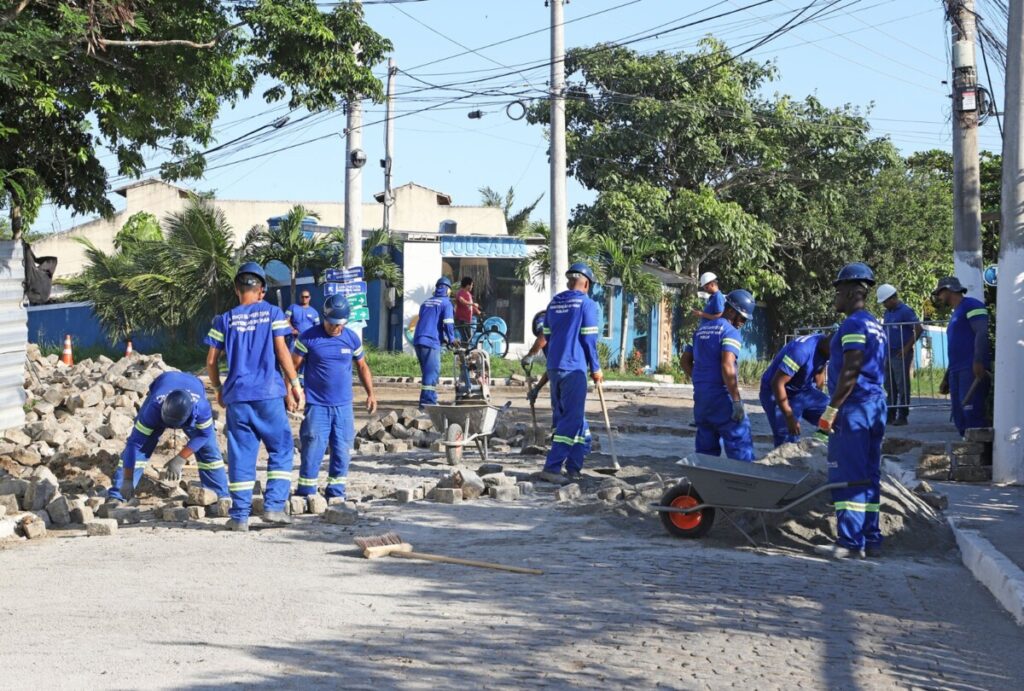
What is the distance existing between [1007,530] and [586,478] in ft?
12.7

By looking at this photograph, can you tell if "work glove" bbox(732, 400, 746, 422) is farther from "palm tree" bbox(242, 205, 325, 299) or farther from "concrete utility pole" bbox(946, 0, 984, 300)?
"palm tree" bbox(242, 205, 325, 299)

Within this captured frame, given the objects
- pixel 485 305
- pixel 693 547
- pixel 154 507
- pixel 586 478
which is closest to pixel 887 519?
pixel 693 547

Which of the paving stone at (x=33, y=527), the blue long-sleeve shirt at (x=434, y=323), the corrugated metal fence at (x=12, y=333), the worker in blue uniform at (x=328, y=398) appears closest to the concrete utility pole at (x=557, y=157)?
the blue long-sleeve shirt at (x=434, y=323)

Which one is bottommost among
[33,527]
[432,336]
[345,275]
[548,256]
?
[33,527]

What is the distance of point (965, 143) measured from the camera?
17.0 m

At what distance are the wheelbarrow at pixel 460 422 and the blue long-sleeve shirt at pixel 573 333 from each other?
1.45 m

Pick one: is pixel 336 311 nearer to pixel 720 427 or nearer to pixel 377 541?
pixel 377 541

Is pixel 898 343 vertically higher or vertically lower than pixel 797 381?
higher

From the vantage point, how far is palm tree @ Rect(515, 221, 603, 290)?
102 feet

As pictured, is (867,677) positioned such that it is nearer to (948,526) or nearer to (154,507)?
(948,526)

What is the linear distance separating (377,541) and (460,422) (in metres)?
4.93

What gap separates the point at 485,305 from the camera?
33.1 m

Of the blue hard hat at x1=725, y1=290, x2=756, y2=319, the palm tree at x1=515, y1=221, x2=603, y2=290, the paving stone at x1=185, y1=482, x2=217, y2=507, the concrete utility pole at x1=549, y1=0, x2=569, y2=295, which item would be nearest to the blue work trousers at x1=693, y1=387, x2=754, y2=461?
the blue hard hat at x1=725, y1=290, x2=756, y2=319

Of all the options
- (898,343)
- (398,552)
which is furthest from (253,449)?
(898,343)
